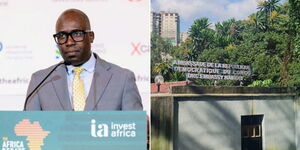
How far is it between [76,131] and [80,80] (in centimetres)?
60

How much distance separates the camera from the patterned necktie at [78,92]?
416cm

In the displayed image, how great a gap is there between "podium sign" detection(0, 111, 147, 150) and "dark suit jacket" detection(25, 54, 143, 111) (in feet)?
0.32

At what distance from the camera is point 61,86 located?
425 cm

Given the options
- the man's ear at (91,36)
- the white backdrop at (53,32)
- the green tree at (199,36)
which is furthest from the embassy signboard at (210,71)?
the man's ear at (91,36)

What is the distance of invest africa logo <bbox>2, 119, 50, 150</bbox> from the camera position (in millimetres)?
4094

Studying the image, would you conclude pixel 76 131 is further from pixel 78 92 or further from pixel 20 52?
pixel 20 52

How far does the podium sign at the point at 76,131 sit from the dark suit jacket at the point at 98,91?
0.32ft

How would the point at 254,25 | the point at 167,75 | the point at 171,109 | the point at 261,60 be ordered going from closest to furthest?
the point at 171,109 < the point at 261,60 < the point at 167,75 < the point at 254,25

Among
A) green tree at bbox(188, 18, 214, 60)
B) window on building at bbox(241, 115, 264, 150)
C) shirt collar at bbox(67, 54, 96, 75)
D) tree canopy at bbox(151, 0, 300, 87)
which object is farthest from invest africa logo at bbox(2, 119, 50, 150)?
green tree at bbox(188, 18, 214, 60)

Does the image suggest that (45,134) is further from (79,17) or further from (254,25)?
(254,25)

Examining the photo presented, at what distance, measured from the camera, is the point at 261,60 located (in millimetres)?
27453

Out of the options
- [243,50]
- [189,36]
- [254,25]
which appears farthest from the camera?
[189,36]

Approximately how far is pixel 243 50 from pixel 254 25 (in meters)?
14.0

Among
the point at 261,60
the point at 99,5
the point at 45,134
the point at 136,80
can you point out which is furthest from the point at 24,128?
the point at 261,60
